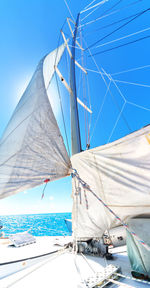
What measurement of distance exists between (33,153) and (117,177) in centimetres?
149

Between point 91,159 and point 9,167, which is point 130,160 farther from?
point 9,167

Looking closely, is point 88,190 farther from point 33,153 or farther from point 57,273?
point 57,273

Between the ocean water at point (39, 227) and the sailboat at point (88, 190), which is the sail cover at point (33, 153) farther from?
the ocean water at point (39, 227)

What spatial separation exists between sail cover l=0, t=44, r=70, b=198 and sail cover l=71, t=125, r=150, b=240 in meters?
0.36

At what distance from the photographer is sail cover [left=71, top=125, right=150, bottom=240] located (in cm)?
162

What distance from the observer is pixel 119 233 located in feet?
14.2

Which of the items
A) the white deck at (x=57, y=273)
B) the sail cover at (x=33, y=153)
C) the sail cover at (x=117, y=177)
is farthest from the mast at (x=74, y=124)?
the white deck at (x=57, y=273)

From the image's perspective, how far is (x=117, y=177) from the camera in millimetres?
1794

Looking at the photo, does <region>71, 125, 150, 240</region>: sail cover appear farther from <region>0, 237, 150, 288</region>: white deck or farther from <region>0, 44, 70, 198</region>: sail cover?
<region>0, 237, 150, 288</region>: white deck

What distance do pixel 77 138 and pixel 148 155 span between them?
8.13 feet

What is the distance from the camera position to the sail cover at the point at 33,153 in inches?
80.3

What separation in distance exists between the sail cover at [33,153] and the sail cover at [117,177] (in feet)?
1.18

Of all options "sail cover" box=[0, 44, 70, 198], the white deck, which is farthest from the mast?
the white deck

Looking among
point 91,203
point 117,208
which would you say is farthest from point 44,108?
point 117,208
